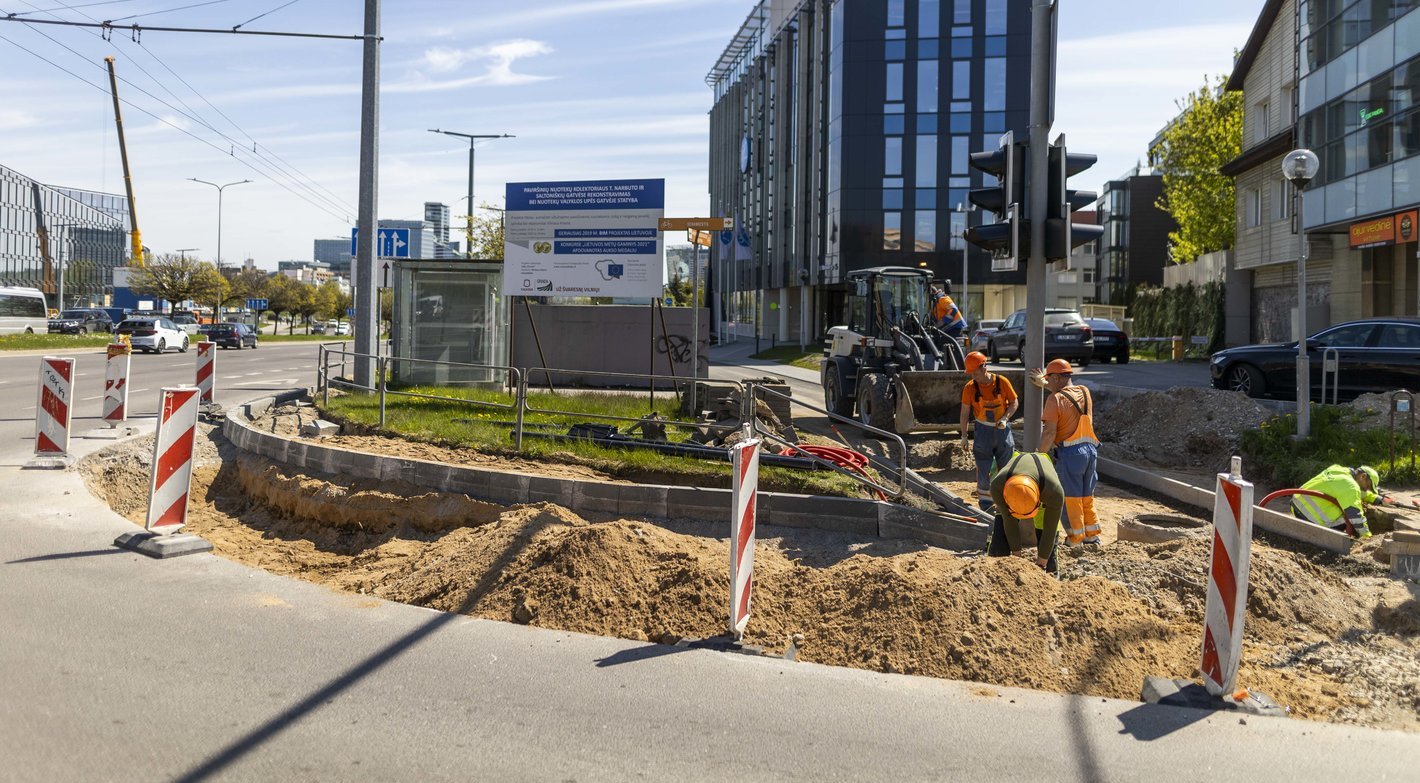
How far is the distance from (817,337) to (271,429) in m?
50.3

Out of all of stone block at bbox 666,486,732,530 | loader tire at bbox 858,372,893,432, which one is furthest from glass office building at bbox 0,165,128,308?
stone block at bbox 666,486,732,530

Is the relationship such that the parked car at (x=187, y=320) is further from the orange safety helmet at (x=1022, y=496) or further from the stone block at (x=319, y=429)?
the orange safety helmet at (x=1022, y=496)

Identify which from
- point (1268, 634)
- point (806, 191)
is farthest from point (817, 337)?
point (1268, 634)

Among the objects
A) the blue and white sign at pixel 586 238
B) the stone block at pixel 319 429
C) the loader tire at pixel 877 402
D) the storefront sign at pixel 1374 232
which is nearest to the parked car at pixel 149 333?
the blue and white sign at pixel 586 238

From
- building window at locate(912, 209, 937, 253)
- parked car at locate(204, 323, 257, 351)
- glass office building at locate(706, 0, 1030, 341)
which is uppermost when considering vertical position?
glass office building at locate(706, 0, 1030, 341)

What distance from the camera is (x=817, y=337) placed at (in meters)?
62.7

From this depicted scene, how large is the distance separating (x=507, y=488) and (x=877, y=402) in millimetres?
7274

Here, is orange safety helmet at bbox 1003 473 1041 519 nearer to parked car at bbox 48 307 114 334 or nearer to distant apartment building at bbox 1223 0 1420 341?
distant apartment building at bbox 1223 0 1420 341

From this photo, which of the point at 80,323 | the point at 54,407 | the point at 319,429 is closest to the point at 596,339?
the point at 319,429

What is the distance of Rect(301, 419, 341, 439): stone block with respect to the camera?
42.7 feet

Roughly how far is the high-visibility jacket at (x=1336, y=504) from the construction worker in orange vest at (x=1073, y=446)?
5.96ft

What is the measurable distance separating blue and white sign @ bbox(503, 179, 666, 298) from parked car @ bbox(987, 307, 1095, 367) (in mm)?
15811

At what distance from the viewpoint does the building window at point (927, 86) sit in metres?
51.2

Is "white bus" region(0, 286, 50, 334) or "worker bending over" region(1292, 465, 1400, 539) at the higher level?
"white bus" region(0, 286, 50, 334)
